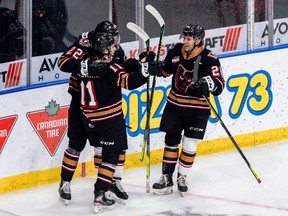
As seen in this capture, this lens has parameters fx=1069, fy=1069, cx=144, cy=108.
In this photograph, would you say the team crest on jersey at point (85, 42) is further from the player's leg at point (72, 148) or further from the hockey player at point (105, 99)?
the player's leg at point (72, 148)

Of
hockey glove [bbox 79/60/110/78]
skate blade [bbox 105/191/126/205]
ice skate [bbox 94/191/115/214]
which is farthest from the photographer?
skate blade [bbox 105/191/126/205]

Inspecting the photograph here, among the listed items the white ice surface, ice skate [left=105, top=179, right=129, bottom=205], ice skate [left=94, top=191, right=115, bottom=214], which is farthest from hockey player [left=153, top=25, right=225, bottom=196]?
ice skate [left=94, top=191, right=115, bottom=214]

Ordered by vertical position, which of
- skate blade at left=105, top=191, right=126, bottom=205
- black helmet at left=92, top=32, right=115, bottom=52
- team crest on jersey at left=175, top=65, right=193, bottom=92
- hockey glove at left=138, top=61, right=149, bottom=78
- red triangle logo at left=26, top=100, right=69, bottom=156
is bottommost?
skate blade at left=105, top=191, right=126, bottom=205

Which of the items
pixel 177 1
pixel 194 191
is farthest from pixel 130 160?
pixel 177 1

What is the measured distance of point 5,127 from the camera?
777 cm

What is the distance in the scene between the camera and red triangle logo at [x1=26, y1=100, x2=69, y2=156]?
799cm

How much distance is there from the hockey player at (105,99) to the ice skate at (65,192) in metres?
0.30

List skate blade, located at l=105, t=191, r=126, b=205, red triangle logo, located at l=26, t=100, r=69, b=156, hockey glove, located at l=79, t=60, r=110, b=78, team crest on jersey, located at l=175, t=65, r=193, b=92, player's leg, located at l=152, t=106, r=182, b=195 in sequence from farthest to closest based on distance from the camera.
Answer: red triangle logo, located at l=26, t=100, r=69, b=156 → player's leg, located at l=152, t=106, r=182, b=195 → team crest on jersey, located at l=175, t=65, r=193, b=92 → skate blade, located at l=105, t=191, r=126, b=205 → hockey glove, located at l=79, t=60, r=110, b=78

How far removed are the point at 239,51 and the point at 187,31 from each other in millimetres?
1935

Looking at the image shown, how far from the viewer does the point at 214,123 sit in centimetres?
908

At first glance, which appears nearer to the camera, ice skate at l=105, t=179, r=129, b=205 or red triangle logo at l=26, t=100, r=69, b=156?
ice skate at l=105, t=179, r=129, b=205

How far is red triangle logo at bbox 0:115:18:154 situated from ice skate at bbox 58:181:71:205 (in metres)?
0.57

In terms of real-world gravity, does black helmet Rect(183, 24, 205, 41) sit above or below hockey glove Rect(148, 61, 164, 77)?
above

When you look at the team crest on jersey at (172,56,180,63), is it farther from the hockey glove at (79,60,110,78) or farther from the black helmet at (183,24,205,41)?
the hockey glove at (79,60,110,78)
